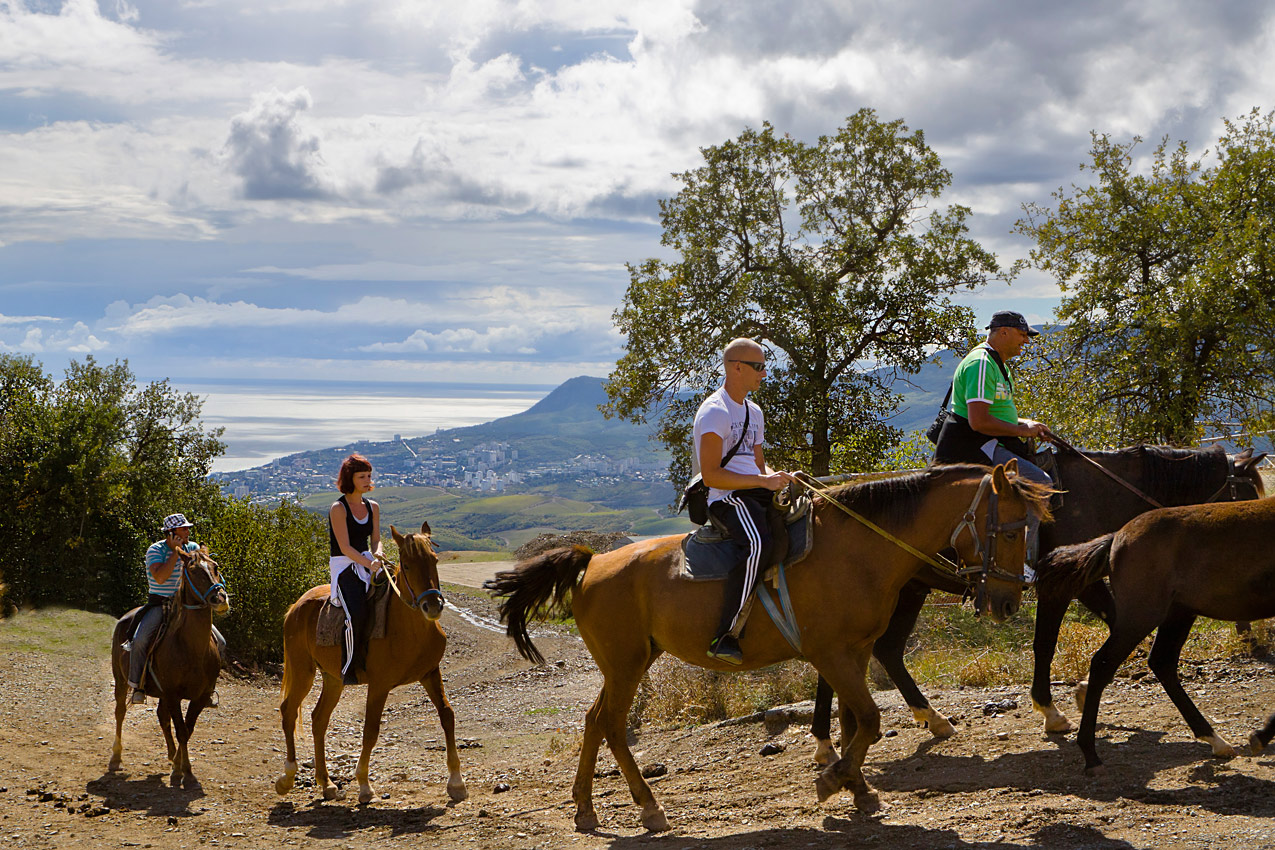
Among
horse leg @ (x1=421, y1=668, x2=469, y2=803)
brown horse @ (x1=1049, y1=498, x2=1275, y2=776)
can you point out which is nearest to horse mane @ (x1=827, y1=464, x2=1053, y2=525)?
brown horse @ (x1=1049, y1=498, x2=1275, y2=776)

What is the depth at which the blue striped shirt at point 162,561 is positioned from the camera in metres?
11.5

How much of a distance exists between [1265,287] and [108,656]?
86.0ft

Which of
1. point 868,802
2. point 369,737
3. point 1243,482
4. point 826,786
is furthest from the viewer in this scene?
point 369,737

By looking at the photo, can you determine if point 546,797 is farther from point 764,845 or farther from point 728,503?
point 728,503

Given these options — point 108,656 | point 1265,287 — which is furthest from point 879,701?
point 108,656

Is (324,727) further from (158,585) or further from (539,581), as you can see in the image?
(539,581)

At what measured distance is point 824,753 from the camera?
8.25 meters

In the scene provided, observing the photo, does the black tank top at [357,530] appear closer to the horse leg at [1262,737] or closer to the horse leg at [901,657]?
the horse leg at [901,657]

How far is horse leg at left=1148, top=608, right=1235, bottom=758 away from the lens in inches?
283

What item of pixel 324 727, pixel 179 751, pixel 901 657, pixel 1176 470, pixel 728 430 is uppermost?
pixel 728 430

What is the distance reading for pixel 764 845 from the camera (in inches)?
257

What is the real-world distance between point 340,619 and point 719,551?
4765 millimetres

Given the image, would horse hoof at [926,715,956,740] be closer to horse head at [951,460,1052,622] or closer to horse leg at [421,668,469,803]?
horse head at [951,460,1052,622]

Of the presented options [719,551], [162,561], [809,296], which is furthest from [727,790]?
[809,296]
